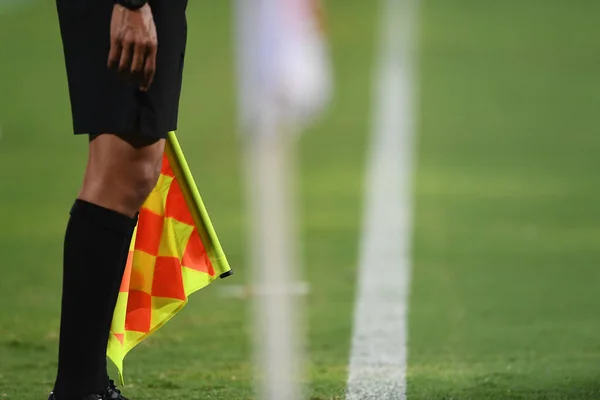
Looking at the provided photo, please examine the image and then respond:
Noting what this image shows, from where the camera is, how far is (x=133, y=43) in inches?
160

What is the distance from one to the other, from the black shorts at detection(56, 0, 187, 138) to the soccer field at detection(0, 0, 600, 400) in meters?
1.09

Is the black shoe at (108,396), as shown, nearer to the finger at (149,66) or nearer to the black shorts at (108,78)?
the black shorts at (108,78)

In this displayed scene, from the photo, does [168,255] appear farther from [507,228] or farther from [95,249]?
[507,228]

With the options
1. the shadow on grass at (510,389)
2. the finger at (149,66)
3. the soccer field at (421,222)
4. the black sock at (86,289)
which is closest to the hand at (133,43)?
the finger at (149,66)

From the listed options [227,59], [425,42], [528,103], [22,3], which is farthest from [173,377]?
[22,3]

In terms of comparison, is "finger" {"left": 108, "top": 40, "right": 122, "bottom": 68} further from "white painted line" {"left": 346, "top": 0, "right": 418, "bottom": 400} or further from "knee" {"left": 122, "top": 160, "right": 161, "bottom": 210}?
"white painted line" {"left": 346, "top": 0, "right": 418, "bottom": 400}

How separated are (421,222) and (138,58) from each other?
5.32 m

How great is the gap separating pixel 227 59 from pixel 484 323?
535 inches

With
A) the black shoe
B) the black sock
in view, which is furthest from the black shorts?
the black shoe

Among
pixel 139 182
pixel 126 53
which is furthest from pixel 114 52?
pixel 139 182

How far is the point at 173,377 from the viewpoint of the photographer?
5281 millimetres

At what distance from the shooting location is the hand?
13.3ft

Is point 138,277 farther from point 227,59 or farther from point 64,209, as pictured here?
point 227,59

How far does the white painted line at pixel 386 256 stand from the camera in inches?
209
